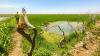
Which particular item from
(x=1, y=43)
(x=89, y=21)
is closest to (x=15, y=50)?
(x=1, y=43)

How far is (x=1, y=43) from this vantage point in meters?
16.3

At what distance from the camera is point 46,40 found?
19562 millimetres

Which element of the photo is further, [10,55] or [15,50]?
[15,50]

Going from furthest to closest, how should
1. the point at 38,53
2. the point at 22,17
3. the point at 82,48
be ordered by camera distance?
the point at 82,48 < the point at 38,53 < the point at 22,17

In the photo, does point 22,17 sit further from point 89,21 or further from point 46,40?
point 89,21

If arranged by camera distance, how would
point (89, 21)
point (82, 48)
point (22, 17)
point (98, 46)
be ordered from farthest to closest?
point (89, 21)
point (98, 46)
point (82, 48)
point (22, 17)

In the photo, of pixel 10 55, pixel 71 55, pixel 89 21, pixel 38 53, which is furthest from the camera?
pixel 89 21

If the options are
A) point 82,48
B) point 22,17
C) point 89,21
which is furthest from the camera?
point 89,21

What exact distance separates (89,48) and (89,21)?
15106mm

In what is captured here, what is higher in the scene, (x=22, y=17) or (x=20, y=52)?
(x=22, y=17)

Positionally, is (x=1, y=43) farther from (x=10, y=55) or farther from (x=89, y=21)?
(x=89, y=21)

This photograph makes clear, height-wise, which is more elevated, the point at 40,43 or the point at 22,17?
the point at 22,17

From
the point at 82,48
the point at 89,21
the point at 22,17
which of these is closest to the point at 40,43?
the point at 82,48

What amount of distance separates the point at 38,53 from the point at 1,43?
3.80 m
